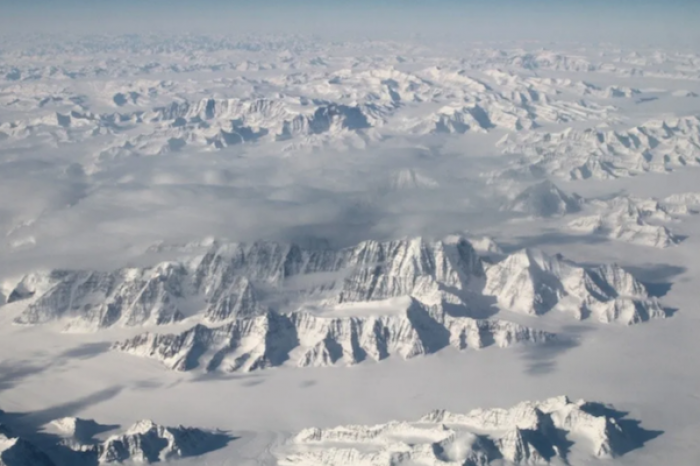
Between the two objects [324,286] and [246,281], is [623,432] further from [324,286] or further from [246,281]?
[246,281]

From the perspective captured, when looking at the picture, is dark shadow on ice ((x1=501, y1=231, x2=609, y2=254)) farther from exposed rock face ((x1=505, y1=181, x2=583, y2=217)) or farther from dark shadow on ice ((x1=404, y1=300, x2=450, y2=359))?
dark shadow on ice ((x1=404, y1=300, x2=450, y2=359))

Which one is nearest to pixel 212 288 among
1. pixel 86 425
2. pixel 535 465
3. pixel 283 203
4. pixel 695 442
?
pixel 86 425

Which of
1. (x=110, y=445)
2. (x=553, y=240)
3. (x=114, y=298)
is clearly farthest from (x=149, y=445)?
(x=553, y=240)

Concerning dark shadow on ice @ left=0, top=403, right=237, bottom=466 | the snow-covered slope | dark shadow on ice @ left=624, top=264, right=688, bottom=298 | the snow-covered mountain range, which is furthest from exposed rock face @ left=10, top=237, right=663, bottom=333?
the snow-covered slope

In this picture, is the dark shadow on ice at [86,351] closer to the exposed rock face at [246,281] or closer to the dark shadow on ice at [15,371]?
the dark shadow on ice at [15,371]

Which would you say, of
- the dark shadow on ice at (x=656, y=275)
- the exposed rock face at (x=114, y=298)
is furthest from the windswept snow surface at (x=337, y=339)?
the dark shadow on ice at (x=656, y=275)

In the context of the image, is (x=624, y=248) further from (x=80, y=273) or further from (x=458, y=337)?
(x=80, y=273)
